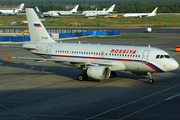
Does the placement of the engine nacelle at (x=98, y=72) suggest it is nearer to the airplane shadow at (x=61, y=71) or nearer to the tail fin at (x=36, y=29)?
the airplane shadow at (x=61, y=71)

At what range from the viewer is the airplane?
3356 centimetres

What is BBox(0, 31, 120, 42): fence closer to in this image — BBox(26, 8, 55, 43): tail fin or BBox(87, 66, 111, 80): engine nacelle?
BBox(26, 8, 55, 43): tail fin

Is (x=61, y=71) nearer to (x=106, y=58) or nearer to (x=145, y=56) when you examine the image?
(x=106, y=58)

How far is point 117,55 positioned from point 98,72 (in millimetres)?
3782

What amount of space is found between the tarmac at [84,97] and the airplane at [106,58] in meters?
1.63

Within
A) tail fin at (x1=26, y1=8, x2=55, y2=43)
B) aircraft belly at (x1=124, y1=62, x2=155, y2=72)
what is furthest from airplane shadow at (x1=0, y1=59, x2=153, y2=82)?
tail fin at (x1=26, y1=8, x2=55, y2=43)

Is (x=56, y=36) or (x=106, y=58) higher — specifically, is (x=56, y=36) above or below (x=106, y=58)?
above

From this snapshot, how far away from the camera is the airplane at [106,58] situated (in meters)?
33.6

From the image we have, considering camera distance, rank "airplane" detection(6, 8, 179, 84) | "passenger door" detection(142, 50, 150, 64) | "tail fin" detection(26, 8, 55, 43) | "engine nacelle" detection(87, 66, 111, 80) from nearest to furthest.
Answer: "engine nacelle" detection(87, 66, 111, 80)
"airplane" detection(6, 8, 179, 84)
"passenger door" detection(142, 50, 150, 64)
"tail fin" detection(26, 8, 55, 43)

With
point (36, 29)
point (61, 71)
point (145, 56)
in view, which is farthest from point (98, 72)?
point (36, 29)

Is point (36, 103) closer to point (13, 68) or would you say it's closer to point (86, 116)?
point (86, 116)

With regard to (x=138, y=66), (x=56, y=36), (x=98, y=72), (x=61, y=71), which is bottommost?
(x=61, y=71)

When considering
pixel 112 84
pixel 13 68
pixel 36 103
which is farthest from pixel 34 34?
pixel 36 103

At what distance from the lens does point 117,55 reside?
116 feet
